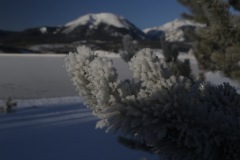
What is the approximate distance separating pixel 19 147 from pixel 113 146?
2038 millimetres

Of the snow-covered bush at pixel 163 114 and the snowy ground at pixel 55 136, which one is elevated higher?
the snow-covered bush at pixel 163 114

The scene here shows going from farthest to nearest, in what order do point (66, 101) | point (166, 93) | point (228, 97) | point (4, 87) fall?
point (4, 87), point (66, 101), point (228, 97), point (166, 93)

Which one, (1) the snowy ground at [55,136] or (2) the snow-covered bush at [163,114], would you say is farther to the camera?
(1) the snowy ground at [55,136]

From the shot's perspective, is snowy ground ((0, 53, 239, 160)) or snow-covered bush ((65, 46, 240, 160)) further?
snowy ground ((0, 53, 239, 160))

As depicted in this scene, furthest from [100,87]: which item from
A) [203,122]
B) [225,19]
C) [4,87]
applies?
[4,87]

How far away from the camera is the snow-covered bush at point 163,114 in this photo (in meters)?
0.96

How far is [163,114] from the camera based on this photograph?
963 mm

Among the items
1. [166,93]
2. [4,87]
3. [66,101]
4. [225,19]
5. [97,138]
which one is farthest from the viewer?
[4,87]

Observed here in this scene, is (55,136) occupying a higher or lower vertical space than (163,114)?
lower

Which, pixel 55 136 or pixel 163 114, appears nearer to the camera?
pixel 163 114

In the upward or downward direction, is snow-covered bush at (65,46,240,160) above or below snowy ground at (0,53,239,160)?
above

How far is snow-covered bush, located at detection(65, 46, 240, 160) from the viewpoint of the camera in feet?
3.14

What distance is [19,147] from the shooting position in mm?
7527

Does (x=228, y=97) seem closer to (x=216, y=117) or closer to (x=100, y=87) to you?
(x=216, y=117)
